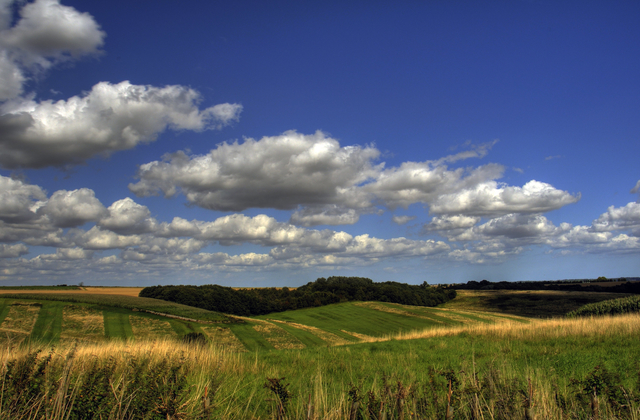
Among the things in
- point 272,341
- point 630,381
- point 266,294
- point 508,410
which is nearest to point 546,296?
point 266,294

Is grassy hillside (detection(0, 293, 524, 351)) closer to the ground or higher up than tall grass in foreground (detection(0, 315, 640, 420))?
closer to the ground

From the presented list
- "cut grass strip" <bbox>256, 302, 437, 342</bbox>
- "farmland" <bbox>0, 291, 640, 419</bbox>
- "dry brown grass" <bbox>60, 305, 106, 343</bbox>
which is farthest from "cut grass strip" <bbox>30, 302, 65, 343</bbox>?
"cut grass strip" <bbox>256, 302, 437, 342</bbox>

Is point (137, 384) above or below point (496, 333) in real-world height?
above

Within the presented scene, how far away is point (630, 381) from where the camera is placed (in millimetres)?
8023

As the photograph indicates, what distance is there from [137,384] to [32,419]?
4.59 ft

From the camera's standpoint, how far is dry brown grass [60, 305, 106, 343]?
1464 inches

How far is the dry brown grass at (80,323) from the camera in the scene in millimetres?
37188

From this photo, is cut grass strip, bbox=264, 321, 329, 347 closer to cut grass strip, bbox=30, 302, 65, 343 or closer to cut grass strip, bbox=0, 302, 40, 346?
cut grass strip, bbox=30, 302, 65, 343

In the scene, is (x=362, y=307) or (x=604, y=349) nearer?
(x=604, y=349)

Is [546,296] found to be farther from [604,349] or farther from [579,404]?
[579,404]

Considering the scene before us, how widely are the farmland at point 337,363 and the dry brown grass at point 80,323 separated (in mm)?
298

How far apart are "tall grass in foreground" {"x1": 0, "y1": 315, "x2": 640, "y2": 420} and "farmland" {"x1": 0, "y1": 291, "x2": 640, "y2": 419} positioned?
0.14 feet

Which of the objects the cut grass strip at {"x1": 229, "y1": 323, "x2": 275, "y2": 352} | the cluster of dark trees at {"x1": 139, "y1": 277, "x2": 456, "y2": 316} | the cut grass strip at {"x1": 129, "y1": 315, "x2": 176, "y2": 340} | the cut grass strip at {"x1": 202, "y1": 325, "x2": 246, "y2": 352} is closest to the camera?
the cut grass strip at {"x1": 229, "y1": 323, "x2": 275, "y2": 352}

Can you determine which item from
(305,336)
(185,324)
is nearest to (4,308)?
(185,324)
